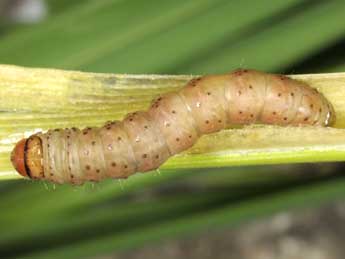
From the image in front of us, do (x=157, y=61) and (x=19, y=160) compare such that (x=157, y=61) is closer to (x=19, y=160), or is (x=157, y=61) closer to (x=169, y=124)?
(x=169, y=124)

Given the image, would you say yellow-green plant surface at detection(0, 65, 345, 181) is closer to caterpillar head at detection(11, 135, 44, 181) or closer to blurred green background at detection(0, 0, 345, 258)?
caterpillar head at detection(11, 135, 44, 181)

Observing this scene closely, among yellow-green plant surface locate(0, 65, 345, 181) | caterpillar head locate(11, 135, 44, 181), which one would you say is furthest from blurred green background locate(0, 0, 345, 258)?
yellow-green plant surface locate(0, 65, 345, 181)

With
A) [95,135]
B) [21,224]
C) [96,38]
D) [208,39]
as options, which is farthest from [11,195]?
[95,135]

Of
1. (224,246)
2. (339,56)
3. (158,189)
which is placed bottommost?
(224,246)

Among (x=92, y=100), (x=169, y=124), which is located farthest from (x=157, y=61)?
(x=92, y=100)

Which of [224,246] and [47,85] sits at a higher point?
[47,85]

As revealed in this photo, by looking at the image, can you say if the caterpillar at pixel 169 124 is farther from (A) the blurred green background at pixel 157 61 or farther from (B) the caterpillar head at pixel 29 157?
(A) the blurred green background at pixel 157 61

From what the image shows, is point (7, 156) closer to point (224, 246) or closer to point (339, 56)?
Answer: point (339, 56)
